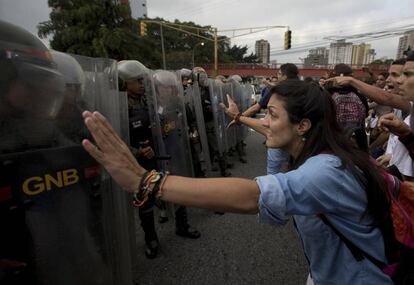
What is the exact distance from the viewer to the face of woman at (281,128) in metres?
1.27

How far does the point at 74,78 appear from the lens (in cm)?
148

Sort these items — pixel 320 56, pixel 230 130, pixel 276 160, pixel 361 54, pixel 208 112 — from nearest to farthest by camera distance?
pixel 276 160
pixel 208 112
pixel 230 130
pixel 361 54
pixel 320 56

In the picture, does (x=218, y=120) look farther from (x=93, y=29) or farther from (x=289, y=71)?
(x=93, y=29)

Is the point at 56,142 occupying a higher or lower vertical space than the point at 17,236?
higher

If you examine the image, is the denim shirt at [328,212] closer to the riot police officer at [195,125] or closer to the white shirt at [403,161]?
the white shirt at [403,161]

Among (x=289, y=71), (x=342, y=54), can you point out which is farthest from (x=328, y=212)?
(x=342, y=54)

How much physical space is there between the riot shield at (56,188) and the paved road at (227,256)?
1130 millimetres

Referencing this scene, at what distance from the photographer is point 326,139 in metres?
1.20

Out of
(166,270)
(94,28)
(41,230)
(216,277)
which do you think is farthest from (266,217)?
(94,28)

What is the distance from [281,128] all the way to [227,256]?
212cm

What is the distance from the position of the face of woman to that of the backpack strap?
35 cm

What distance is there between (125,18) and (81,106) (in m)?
25.2

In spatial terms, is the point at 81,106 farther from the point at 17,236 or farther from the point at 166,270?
the point at 166,270

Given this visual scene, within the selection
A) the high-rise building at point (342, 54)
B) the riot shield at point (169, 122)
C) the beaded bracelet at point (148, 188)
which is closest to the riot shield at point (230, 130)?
the riot shield at point (169, 122)
